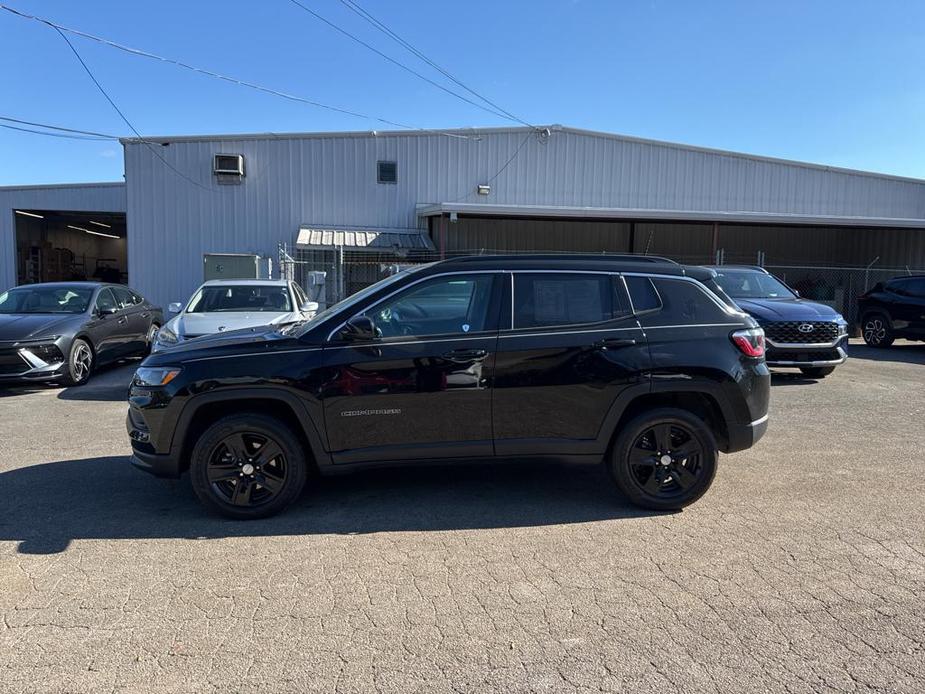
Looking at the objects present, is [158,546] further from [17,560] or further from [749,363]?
[749,363]

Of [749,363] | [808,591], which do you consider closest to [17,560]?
[808,591]

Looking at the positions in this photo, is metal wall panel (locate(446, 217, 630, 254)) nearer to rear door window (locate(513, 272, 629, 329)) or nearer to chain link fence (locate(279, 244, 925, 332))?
chain link fence (locate(279, 244, 925, 332))

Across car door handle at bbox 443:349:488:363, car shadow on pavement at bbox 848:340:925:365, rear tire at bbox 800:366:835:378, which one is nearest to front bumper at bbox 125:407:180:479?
car door handle at bbox 443:349:488:363

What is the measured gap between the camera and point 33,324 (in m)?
9.05

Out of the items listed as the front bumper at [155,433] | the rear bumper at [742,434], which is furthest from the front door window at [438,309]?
the rear bumper at [742,434]

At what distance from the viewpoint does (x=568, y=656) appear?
2.82 m

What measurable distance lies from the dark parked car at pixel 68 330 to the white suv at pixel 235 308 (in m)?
1.31

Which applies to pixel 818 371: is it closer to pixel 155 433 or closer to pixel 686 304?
pixel 686 304

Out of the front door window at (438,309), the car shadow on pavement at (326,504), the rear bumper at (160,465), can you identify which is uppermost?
the front door window at (438,309)

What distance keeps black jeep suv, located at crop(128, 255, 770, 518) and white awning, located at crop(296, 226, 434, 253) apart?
12.9 m

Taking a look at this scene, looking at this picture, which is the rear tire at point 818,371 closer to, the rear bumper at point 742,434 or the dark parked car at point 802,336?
the dark parked car at point 802,336

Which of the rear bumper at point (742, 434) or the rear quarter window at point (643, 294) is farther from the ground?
the rear quarter window at point (643, 294)

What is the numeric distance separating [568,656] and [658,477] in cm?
198

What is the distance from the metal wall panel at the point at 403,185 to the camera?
17672mm
